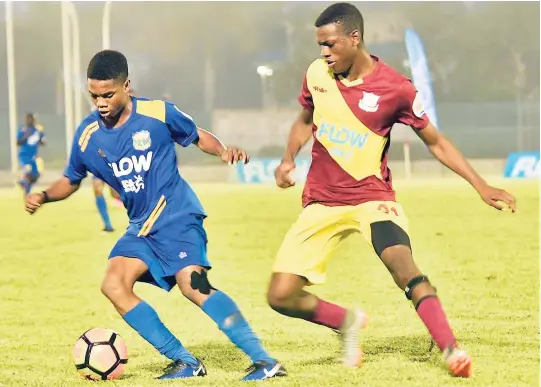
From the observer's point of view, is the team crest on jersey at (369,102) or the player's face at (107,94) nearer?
the player's face at (107,94)

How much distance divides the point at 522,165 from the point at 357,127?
28.2 m

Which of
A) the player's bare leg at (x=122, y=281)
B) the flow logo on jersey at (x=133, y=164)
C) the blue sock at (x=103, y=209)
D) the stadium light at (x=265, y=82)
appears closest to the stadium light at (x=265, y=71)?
the stadium light at (x=265, y=82)

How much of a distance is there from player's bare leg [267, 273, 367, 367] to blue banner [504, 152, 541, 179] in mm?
27477

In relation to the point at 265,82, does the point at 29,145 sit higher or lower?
higher

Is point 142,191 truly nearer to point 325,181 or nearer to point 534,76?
point 325,181

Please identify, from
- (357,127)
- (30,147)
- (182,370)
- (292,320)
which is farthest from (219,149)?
(30,147)

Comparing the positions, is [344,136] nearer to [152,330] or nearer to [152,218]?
[152,218]

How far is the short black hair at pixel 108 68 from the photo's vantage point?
5.45m

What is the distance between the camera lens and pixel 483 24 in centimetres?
4706

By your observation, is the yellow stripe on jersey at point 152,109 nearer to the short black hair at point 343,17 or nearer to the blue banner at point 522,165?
the short black hair at point 343,17

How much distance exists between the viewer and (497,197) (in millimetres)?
5406

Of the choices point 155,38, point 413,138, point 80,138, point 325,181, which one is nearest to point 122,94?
point 80,138

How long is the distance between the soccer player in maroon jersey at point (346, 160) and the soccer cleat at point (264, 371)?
456mm

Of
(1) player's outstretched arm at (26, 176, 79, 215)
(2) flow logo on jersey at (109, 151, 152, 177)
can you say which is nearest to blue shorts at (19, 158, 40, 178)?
(1) player's outstretched arm at (26, 176, 79, 215)
